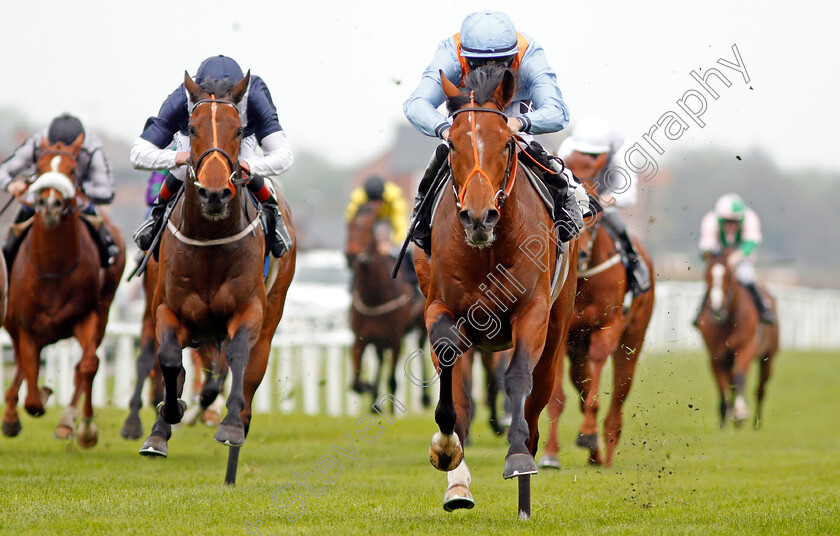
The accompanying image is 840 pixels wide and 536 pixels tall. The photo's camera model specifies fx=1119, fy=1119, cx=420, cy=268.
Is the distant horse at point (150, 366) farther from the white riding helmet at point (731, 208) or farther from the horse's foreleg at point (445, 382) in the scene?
the white riding helmet at point (731, 208)

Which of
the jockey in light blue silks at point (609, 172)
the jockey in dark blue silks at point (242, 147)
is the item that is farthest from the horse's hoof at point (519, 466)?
the jockey in light blue silks at point (609, 172)

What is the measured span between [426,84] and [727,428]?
967 cm

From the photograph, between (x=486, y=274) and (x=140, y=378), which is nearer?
(x=486, y=274)

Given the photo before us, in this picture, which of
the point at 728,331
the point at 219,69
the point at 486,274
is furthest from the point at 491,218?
the point at 728,331

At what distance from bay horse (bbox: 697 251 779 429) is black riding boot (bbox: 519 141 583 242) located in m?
8.38

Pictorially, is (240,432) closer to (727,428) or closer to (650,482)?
(650,482)

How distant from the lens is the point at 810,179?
5231 cm

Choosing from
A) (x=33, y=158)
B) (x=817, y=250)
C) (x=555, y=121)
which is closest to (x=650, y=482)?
(x=555, y=121)

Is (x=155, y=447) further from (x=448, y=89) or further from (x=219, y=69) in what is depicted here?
(x=448, y=89)

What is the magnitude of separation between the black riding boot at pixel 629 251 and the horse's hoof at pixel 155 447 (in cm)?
427

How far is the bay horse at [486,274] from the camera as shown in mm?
5316

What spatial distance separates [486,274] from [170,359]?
6.41 ft

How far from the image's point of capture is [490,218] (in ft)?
17.0

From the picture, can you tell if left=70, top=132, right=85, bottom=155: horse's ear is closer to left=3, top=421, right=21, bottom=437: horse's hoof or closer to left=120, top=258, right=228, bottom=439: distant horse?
left=120, top=258, right=228, bottom=439: distant horse
